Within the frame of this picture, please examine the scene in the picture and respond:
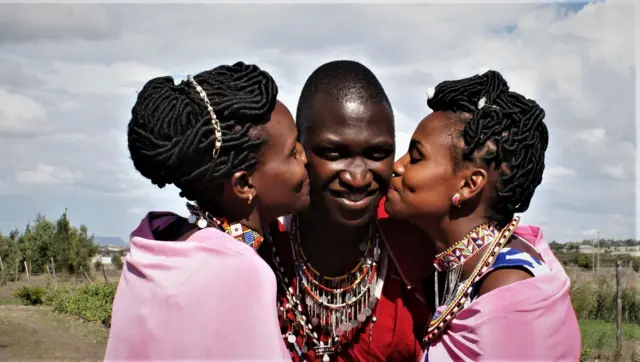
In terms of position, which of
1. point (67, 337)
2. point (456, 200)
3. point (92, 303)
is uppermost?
point (456, 200)

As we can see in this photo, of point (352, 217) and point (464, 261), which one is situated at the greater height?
point (352, 217)

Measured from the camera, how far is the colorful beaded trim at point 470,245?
326 cm

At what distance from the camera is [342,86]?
3496mm

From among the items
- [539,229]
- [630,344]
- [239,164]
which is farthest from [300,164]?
[630,344]

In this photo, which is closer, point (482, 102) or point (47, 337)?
point (482, 102)

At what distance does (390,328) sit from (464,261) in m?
0.66

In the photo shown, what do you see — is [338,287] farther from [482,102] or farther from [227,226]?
[482,102]

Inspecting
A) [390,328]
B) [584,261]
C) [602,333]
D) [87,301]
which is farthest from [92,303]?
[584,261]

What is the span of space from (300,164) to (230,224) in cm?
41

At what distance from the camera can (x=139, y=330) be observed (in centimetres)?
270

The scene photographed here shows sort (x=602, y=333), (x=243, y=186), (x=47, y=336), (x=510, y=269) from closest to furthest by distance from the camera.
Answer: (x=243, y=186) < (x=510, y=269) < (x=602, y=333) < (x=47, y=336)

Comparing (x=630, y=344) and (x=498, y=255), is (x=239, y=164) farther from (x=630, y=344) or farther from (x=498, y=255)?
(x=630, y=344)

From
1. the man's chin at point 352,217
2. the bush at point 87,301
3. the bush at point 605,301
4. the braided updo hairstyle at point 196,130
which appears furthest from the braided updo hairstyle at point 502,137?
the bush at point 87,301

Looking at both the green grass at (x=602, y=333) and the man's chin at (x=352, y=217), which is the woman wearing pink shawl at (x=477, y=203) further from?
the green grass at (x=602, y=333)
